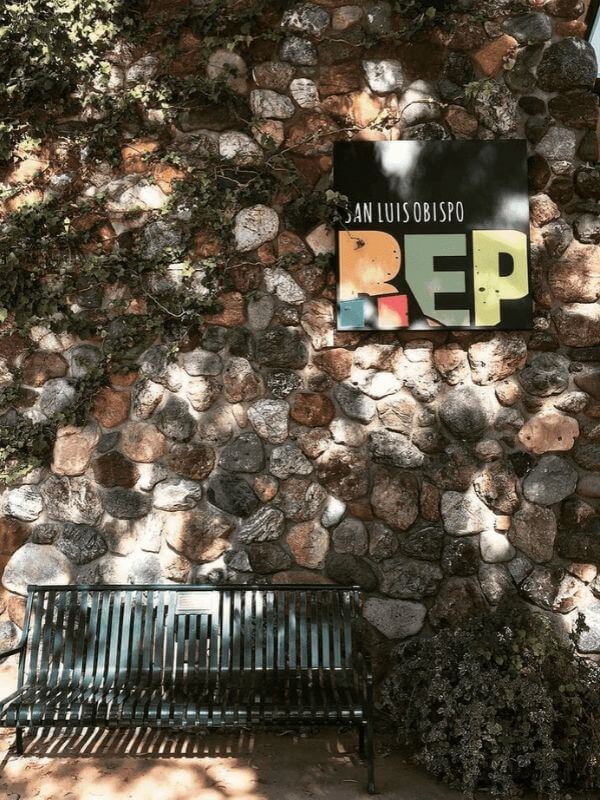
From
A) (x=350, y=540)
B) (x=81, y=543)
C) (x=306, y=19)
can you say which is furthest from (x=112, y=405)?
(x=306, y=19)

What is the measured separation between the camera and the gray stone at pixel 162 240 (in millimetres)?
3533

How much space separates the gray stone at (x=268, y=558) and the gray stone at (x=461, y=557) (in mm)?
747

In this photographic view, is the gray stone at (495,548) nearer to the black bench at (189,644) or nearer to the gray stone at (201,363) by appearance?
the black bench at (189,644)

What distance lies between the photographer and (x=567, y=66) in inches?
138

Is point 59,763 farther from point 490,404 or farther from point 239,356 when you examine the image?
point 490,404

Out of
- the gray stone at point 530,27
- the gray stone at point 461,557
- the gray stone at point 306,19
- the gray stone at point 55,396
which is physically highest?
the gray stone at point 306,19

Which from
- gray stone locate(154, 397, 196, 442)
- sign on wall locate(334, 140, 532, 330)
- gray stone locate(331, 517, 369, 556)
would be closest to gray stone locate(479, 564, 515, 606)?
gray stone locate(331, 517, 369, 556)

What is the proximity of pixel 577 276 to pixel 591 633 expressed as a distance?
1.70 m

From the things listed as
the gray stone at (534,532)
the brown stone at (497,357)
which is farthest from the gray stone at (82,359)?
the gray stone at (534,532)

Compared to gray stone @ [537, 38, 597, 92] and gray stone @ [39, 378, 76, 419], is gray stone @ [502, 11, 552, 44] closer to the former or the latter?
gray stone @ [537, 38, 597, 92]

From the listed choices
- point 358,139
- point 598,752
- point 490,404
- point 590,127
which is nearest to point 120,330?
point 358,139

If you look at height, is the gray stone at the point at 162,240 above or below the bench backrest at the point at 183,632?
above

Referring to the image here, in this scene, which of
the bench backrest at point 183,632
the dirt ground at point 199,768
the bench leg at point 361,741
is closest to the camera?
the dirt ground at point 199,768

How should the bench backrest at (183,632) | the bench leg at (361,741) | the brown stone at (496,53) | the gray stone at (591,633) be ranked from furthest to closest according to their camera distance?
1. the brown stone at (496,53)
2. the gray stone at (591,633)
3. the bench backrest at (183,632)
4. the bench leg at (361,741)
